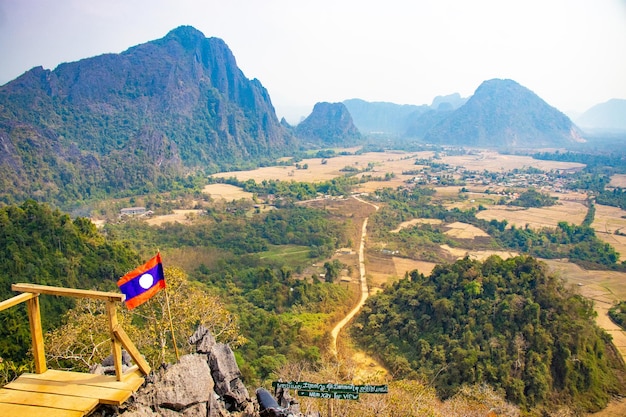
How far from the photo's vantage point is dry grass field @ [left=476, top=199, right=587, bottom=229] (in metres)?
49.4

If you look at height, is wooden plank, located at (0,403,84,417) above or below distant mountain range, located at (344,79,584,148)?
below

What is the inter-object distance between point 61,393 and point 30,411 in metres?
0.35

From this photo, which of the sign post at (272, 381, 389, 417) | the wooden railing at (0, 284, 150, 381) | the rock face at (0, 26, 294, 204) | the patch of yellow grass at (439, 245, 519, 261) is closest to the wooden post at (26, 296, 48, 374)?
the wooden railing at (0, 284, 150, 381)

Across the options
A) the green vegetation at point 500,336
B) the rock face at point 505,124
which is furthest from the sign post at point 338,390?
the rock face at point 505,124

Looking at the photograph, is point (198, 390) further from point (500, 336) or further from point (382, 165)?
point (382, 165)

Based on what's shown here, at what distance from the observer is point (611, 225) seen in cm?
4884

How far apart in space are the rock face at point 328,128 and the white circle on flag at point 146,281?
486 ft

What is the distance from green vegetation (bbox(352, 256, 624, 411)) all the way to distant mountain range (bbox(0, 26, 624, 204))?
2230 inches

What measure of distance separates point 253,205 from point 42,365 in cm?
5358

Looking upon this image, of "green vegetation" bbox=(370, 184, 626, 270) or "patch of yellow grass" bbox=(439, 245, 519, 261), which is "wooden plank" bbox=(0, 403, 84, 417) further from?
"patch of yellow grass" bbox=(439, 245, 519, 261)

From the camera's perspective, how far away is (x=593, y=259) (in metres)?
37.0

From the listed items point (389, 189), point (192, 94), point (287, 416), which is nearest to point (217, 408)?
point (287, 416)

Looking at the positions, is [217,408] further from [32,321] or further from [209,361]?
[32,321]

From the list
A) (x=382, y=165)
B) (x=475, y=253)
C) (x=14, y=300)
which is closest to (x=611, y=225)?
(x=475, y=253)
